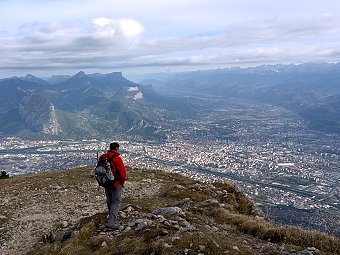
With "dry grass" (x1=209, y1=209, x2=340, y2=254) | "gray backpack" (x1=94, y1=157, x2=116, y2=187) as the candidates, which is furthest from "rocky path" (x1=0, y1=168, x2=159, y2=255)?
"dry grass" (x1=209, y1=209, x2=340, y2=254)

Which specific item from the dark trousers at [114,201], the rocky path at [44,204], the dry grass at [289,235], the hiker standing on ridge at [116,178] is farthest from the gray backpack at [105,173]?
the dry grass at [289,235]

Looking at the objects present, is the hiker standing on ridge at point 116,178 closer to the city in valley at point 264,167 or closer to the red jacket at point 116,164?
the red jacket at point 116,164

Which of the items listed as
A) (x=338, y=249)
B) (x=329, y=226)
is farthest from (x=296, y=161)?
(x=338, y=249)

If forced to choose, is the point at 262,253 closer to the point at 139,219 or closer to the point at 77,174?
the point at 139,219

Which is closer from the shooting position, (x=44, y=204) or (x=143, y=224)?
(x=143, y=224)

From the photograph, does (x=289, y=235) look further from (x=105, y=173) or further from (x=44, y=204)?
(x=44, y=204)

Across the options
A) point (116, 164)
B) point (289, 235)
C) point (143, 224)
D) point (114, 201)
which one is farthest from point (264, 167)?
point (116, 164)
